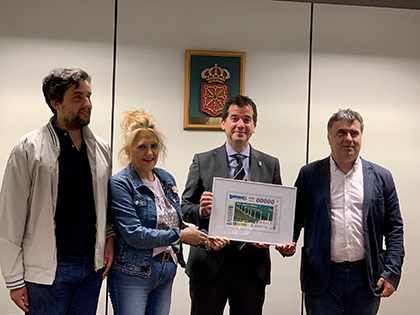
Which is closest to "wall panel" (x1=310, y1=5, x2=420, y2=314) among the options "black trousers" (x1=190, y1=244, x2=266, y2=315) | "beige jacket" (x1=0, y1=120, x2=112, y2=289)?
"black trousers" (x1=190, y1=244, x2=266, y2=315)

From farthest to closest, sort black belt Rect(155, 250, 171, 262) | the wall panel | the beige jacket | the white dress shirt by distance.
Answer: the wall panel
the white dress shirt
black belt Rect(155, 250, 171, 262)
the beige jacket

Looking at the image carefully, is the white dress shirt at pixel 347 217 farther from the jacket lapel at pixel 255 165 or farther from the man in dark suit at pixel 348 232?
the jacket lapel at pixel 255 165

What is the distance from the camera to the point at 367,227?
2.40m

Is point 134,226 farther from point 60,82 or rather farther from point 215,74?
point 215,74

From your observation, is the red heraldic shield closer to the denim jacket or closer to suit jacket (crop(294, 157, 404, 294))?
suit jacket (crop(294, 157, 404, 294))

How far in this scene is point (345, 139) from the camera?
2.46 metres

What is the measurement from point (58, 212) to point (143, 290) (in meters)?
0.53

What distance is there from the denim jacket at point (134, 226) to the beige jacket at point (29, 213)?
29 cm

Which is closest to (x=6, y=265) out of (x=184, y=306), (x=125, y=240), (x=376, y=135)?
(x=125, y=240)

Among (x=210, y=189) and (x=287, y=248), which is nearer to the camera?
(x=287, y=248)

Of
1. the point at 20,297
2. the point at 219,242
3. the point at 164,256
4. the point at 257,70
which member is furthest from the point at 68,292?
the point at 257,70

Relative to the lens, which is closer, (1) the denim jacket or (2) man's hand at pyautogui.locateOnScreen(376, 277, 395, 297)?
(1) the denim jacket

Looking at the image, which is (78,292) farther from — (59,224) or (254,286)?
(254,286)

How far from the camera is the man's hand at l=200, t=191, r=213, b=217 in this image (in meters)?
2.34
